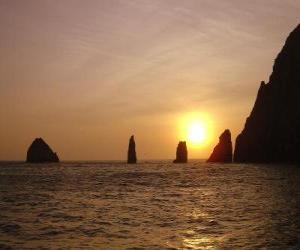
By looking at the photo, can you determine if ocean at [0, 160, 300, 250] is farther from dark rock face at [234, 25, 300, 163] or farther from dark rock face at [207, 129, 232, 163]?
dark rock face at [207, 129, 232, 163]

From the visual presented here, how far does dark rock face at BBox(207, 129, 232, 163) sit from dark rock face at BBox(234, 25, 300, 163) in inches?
813

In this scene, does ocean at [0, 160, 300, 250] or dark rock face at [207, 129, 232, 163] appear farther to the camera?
dark rock face at [207, 129, 232, 163]

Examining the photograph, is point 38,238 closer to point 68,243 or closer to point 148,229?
point 68,243

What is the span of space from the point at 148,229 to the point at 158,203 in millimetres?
13317

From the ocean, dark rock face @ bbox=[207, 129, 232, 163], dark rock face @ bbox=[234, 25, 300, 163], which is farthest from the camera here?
dark rock face @ bbox=[207, 129, 232, 163]

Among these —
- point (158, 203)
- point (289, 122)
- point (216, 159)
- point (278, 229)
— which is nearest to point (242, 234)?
point (278, 229)

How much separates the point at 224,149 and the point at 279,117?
4874 centimetres

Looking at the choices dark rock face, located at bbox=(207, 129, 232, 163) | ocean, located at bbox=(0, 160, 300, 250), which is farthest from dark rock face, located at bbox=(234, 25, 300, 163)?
ocean, located at bbox=(0, 160, 300, 250)

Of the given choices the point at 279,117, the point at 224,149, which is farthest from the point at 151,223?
the point at 224,149

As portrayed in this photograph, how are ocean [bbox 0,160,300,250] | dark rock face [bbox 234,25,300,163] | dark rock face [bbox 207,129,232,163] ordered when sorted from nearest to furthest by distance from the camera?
ocean [bbox 0,160,300,250] < dark rock face [bbox 234,25,300,163] < dark rock face [bbox 207,129,232,163]

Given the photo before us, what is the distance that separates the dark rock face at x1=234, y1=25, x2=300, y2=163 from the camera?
448 feet

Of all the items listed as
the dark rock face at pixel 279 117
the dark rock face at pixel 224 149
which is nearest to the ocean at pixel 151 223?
the dark rock face at pixel 279 117

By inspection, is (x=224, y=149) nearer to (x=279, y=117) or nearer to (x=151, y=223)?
(x=279, y=117)

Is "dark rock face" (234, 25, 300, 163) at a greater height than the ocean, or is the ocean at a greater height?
"dark rock face" (234, 25, 300, 163)
